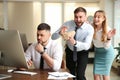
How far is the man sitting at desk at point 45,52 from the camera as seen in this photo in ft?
8.36

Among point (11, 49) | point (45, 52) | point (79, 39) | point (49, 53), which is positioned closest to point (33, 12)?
point (79, 39)

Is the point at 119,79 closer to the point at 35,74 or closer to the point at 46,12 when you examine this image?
→ the point at 35,74

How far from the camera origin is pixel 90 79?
548 centimetres

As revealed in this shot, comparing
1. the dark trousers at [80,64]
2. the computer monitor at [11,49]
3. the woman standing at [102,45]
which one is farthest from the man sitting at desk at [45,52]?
the woman standing at [102,45]

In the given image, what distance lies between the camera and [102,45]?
3.48m

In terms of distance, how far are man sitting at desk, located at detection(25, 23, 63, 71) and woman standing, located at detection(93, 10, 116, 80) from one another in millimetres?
986

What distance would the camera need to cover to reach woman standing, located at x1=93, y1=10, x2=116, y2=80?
3381 millimetres

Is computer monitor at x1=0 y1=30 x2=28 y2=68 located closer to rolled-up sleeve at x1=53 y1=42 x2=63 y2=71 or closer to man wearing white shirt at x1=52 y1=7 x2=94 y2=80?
rolled-up sleeve at x1=53 y1=42 x2=63 y2=71

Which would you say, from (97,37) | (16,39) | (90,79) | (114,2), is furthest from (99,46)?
(114,2)

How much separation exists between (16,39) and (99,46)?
1.69 meters

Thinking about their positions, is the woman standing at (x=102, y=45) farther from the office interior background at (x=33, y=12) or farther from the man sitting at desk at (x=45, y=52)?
the office interior background at (x=33, y=12)

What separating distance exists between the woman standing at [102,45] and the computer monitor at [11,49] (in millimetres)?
1528

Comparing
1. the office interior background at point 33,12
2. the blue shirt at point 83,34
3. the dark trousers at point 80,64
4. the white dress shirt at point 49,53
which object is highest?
the office interior background at point 33,12

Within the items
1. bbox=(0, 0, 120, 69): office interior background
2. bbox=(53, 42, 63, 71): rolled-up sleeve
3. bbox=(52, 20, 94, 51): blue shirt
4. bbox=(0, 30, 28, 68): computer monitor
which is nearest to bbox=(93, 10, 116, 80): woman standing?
bbox=(52, 20, 94, 51): blue shirt
